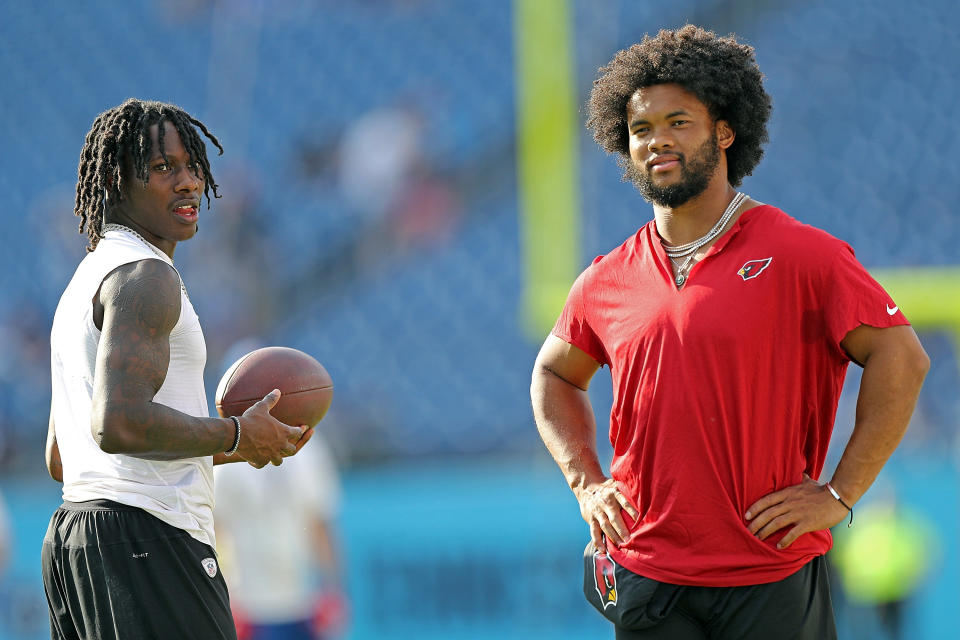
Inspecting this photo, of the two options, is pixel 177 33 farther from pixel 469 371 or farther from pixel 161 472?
pixel 161 472

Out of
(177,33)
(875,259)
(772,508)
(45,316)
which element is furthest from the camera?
(177,33)

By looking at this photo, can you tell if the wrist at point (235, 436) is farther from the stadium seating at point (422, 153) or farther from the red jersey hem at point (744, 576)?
the stadium seating at point (422, 153)

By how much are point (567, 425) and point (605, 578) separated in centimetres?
40

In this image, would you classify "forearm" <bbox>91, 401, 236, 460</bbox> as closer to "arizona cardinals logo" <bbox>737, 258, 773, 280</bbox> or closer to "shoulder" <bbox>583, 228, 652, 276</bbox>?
"shoulder" <bbox>583, 228, 652, 276</bbox>

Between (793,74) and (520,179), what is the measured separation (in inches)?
92.2

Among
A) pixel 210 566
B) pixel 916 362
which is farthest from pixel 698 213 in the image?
pixel 210 566

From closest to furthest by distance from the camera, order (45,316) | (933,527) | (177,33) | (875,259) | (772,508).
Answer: (772,508)
(933,527)
(875,259)
(45,316)
(177,33)

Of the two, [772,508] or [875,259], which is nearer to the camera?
[772,508]

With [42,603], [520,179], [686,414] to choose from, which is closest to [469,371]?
[520,179]

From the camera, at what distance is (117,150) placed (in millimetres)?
2686

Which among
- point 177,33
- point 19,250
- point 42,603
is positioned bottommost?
point 42,603

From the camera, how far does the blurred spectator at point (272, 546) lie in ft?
15.8

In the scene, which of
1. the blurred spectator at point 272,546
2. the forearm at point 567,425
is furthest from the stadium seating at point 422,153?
the forearm at point 567,425

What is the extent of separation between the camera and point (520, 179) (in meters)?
10.0
